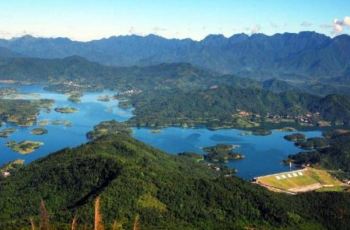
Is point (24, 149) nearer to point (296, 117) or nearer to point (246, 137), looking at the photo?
point (246, 137)

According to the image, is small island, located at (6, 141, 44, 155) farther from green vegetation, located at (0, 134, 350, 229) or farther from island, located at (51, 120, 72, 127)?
green vegetation, located at (0, 134, 350, 229)

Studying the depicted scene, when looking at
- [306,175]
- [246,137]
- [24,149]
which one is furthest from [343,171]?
[24,149]

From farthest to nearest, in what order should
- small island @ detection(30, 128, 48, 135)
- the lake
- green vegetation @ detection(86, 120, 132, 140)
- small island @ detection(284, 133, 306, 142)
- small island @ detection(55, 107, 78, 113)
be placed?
small island @ detection(55, 107, 78, 113) < small island @ detection(284, 133, 306, 142) < small island @ detection(30, 128, 48, 135) < green vegetation @ detection(86, 120, 132, 140) < the lake

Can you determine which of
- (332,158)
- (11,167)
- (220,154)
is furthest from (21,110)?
(332,158)

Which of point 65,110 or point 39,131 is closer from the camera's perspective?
point 39,131

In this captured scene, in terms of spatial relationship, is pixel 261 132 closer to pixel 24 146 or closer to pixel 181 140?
pixel 181 140

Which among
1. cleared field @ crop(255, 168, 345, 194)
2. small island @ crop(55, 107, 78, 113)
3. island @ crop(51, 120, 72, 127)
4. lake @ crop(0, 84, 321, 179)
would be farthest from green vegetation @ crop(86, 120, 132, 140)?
cleared field @ crop(255, 168, 345, 194)

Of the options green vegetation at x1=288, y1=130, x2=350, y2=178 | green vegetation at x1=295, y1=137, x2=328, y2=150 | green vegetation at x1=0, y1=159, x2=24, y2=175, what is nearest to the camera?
green vegetation at x1=0, y1=159, x2=24, y2=175
